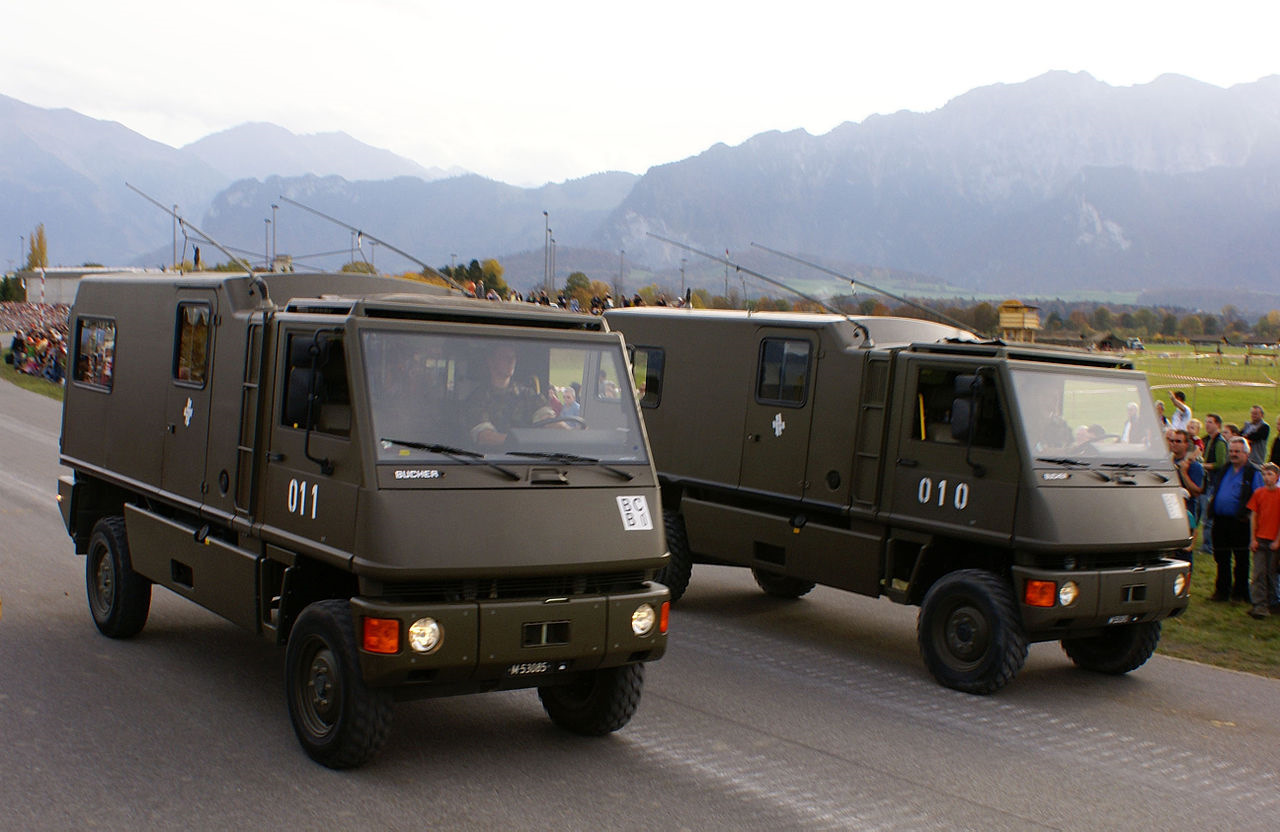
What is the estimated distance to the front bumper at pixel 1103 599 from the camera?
29.6 feet

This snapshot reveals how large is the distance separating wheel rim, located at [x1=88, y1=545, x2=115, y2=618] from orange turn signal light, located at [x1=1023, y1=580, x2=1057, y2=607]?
266 inches

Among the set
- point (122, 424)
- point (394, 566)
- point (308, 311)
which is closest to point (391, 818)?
point (394, 566)

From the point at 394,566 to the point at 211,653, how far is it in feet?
11.6

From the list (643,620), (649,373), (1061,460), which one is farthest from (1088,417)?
(643,620)

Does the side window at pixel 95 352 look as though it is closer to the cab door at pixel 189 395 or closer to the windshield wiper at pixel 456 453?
the cab door at pixel 189 395

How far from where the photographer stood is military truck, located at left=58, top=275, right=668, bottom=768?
20.5 ft

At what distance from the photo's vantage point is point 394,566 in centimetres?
611

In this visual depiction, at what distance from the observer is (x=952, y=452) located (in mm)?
9766

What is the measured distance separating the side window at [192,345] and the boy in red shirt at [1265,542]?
9934mm

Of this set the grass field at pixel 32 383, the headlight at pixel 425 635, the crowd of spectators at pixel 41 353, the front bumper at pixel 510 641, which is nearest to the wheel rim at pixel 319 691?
the front bumper at pixel 510 641

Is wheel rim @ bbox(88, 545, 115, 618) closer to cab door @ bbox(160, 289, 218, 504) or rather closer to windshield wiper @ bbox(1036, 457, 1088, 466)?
cab door @ bbox(160, 289, 218, 504)

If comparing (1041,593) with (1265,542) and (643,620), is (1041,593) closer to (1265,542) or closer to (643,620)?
(643,620)

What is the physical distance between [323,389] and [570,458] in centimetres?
138

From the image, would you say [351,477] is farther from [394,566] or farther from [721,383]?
[721,383]
